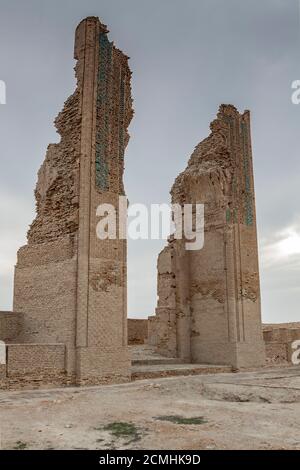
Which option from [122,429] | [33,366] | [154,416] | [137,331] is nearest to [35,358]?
[33,366]

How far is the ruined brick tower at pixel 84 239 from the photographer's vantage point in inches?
413

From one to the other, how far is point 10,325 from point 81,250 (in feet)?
8.75

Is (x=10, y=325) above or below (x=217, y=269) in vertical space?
below

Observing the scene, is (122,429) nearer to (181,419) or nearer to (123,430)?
(123,430)

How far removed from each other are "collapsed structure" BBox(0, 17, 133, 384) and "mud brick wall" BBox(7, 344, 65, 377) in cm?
2

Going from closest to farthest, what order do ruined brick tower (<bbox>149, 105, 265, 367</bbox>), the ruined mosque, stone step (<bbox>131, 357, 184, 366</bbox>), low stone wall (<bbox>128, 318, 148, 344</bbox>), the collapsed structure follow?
the collapsed structure
the ruined mosque
stone step (<bbox>131, 357, 184, 366</bbox>)
ruined brick tower (<bbox>149, 105, 265, 367</bbox>)
low stone wall (<bbox>128, 318, 148, 344</bbox>)

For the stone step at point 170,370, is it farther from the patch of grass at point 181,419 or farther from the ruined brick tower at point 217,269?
the patch of grass at point 181,419

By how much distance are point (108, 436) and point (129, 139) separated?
9093 millimetres

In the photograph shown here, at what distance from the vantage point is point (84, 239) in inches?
425

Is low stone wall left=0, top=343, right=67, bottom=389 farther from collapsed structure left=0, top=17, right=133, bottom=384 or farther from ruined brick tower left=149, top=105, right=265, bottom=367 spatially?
ruined brick tower left=149, top=105, right=265, bottom=367

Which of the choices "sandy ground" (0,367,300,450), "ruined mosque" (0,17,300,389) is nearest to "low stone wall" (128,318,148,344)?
"ruined mosque" (0,17,300,389)

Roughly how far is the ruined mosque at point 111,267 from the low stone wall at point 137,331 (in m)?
1.99

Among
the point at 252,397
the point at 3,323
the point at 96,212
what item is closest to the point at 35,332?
the point at 3,323

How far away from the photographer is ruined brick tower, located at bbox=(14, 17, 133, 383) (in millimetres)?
10500
